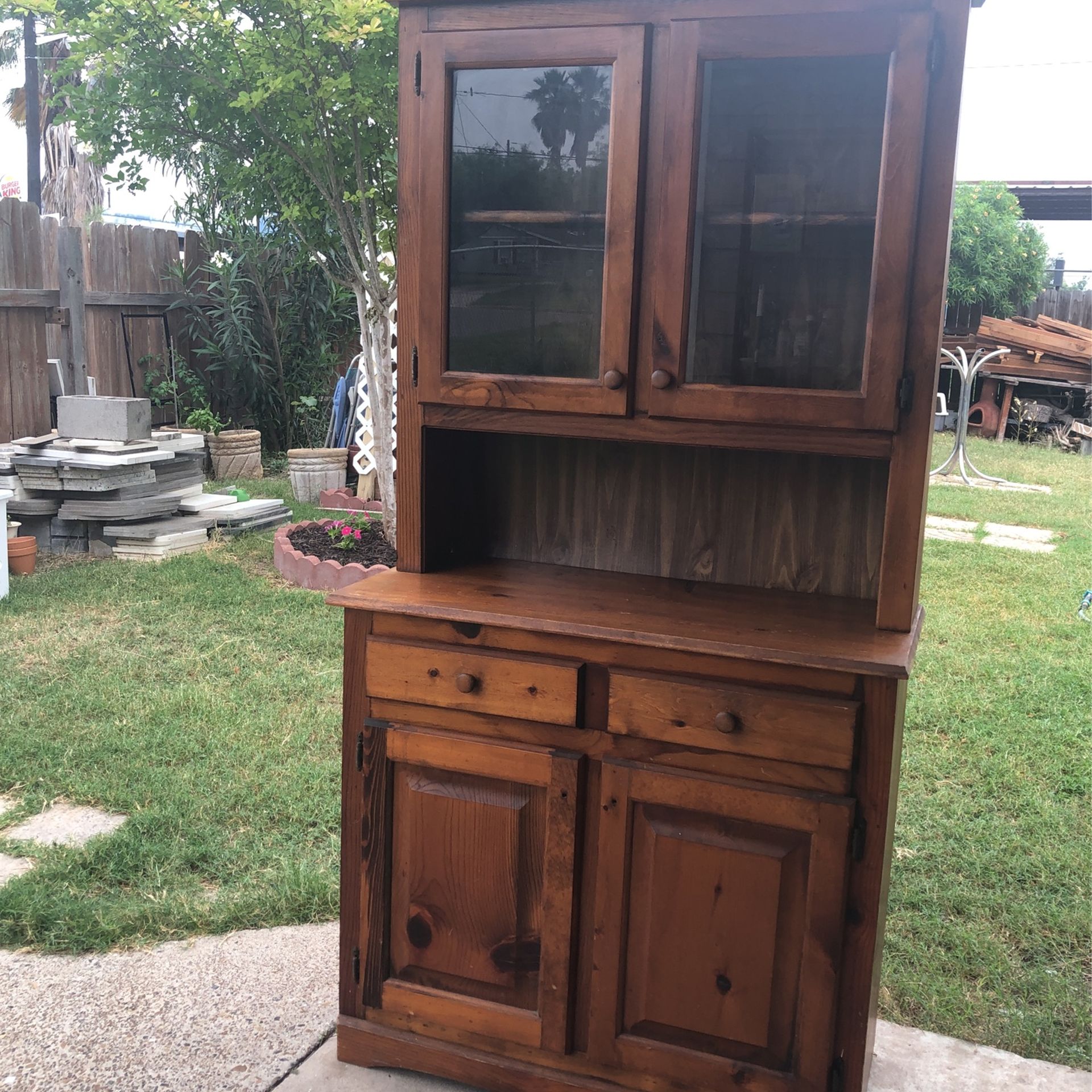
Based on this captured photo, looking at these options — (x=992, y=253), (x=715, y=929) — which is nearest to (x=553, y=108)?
(x=715, y=929)

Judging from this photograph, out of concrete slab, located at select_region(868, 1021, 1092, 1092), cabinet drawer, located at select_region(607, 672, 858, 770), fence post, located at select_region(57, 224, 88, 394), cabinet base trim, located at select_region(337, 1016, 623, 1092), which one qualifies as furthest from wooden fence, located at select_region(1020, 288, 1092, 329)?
cabinet base trim, located at select_region(337, 1016, 623, 1092)

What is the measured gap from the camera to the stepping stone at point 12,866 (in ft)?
9.50

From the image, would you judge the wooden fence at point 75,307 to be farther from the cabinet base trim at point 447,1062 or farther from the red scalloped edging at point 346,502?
the cabinet base trim at point 447,1062

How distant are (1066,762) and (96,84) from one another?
5.67 metres

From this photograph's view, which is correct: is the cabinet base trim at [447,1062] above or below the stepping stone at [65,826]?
above

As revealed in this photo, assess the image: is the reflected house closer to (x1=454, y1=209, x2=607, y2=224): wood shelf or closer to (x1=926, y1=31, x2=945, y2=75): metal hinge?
(x1=454, y1=209, x2=607, y2=224): wood shelf

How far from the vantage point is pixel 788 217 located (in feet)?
6.12

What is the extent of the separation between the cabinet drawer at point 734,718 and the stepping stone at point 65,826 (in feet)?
6.24

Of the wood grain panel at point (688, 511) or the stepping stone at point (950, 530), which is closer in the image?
the wood grain panel at point (688, 511)

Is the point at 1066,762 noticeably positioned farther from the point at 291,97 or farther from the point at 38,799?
the point at 291,97

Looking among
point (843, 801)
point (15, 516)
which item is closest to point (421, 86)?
point (843, 801)

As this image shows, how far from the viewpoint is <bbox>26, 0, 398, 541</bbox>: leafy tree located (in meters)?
5.04

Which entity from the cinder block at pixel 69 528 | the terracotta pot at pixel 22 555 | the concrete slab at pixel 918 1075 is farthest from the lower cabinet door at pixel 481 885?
the cinder block at pixel 69 528

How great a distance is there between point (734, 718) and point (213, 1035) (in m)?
1.33
